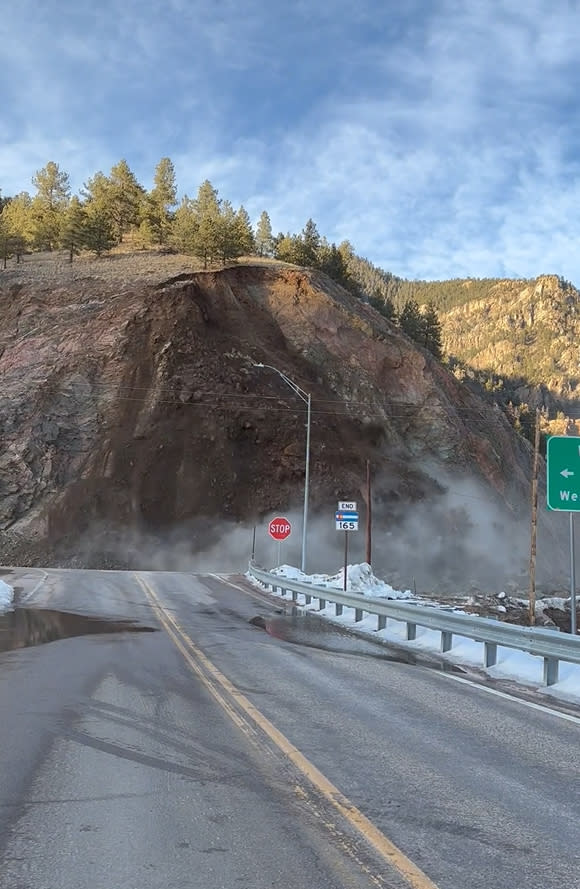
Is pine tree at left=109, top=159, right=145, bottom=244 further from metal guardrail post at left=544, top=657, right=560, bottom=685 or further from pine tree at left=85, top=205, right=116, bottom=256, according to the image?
metal guardrail post at left=544, top=657, right=560, bottom=685

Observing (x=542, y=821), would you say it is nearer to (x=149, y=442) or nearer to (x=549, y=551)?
(x=149, y=442)

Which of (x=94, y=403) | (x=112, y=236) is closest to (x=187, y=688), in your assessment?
(x=94, y=403)

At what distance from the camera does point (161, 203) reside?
87062mm

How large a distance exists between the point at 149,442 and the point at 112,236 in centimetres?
3769

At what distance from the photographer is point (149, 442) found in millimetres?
47500

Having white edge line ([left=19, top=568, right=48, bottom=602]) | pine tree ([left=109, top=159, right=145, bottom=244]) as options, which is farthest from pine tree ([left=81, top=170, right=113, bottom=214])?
white edge line ([left=19, top=568, right=48, bottom=602])

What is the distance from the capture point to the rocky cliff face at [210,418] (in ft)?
147

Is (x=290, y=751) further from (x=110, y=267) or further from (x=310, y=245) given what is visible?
(x=310, y=245)

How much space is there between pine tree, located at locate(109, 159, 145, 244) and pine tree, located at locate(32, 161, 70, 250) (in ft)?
19.5

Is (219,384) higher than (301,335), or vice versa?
(301,335)

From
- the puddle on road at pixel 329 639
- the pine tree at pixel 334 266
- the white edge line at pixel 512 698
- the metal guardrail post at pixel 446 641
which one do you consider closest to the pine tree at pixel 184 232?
the pine tree at pixel 334 266

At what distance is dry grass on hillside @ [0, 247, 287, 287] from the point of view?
56906 millimetres

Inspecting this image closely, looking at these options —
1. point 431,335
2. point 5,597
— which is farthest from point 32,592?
Result: point 431,335

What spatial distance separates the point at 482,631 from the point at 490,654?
465 millimetres
